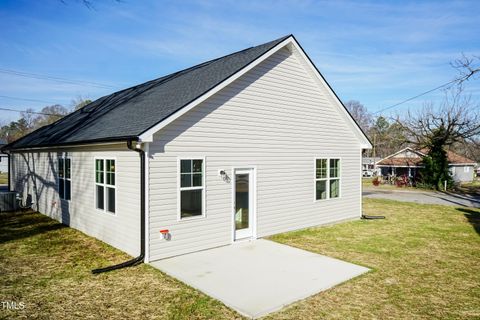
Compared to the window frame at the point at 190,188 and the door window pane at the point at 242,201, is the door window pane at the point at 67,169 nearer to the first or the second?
the window frame at the point at 190,188

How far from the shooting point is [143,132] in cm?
746

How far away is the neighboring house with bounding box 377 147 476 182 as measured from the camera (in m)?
38.3

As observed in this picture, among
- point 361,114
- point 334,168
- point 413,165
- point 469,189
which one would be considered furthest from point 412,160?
point 361,114

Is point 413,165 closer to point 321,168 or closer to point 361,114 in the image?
point 321,168

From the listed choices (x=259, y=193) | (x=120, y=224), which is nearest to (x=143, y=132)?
(x=120, y=224)

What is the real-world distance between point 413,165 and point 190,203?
117 feet

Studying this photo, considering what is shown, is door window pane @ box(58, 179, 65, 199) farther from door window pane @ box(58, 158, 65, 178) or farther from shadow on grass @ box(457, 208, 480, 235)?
shadow on grass @ box(457, 208, 480, 235)

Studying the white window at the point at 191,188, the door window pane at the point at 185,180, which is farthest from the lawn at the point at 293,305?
the door window pane at the point at 185,180

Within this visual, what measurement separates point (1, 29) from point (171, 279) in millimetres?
14216

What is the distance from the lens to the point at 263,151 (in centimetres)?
1034

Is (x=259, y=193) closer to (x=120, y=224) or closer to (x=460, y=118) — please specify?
(x=120, y=224)

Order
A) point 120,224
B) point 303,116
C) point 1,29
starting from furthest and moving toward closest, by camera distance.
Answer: point 1,29
point 303,116
point 120,224

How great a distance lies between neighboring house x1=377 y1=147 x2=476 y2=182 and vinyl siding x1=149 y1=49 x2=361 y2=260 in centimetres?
2828

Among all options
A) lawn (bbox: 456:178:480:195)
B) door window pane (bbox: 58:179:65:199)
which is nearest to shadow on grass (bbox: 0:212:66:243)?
door window pane (bbox: 58:179:65:199)
